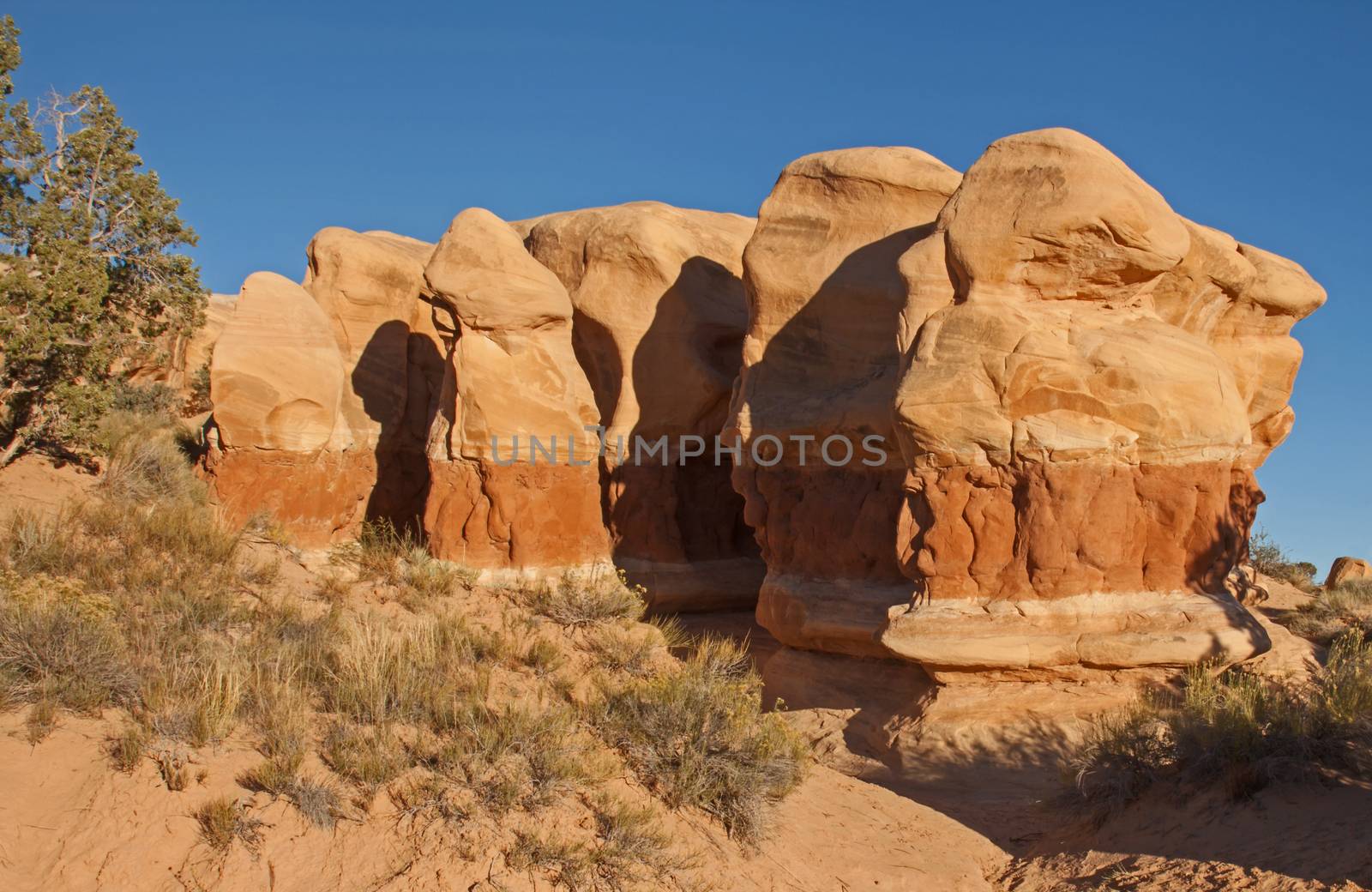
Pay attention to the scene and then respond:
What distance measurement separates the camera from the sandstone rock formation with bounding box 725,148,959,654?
12.7 metres

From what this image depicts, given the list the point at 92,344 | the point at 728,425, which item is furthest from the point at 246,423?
the point at 728,425

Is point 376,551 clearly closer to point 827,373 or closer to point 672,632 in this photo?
point 672,632

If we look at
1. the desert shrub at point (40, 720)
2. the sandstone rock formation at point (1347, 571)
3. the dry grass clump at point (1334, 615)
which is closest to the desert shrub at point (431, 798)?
the desert shrub at point (40, 720)

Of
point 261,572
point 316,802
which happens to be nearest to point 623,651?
point 261,572

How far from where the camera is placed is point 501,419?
14570 millimetres

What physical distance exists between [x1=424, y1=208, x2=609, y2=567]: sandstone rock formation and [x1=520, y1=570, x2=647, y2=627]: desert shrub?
3.64 feet

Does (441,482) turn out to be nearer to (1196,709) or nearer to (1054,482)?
(1054,482)

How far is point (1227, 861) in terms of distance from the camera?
6562 millimetres

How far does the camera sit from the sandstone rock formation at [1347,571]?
19766 millimetres

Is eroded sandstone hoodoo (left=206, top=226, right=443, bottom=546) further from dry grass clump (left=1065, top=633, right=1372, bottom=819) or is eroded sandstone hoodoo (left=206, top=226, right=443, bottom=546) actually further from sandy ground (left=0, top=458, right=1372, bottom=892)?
dry grass clump (left=1065, top=633, right=1372, bottom=819)

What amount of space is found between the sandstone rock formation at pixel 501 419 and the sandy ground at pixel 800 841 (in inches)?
256

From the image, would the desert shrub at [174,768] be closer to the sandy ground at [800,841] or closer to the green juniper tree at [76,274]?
the sandy ground at [800,841]

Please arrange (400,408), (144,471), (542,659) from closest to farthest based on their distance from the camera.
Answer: (542,659)
(144,471)
(400,408)

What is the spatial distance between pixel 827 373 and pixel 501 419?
4.03 meters
